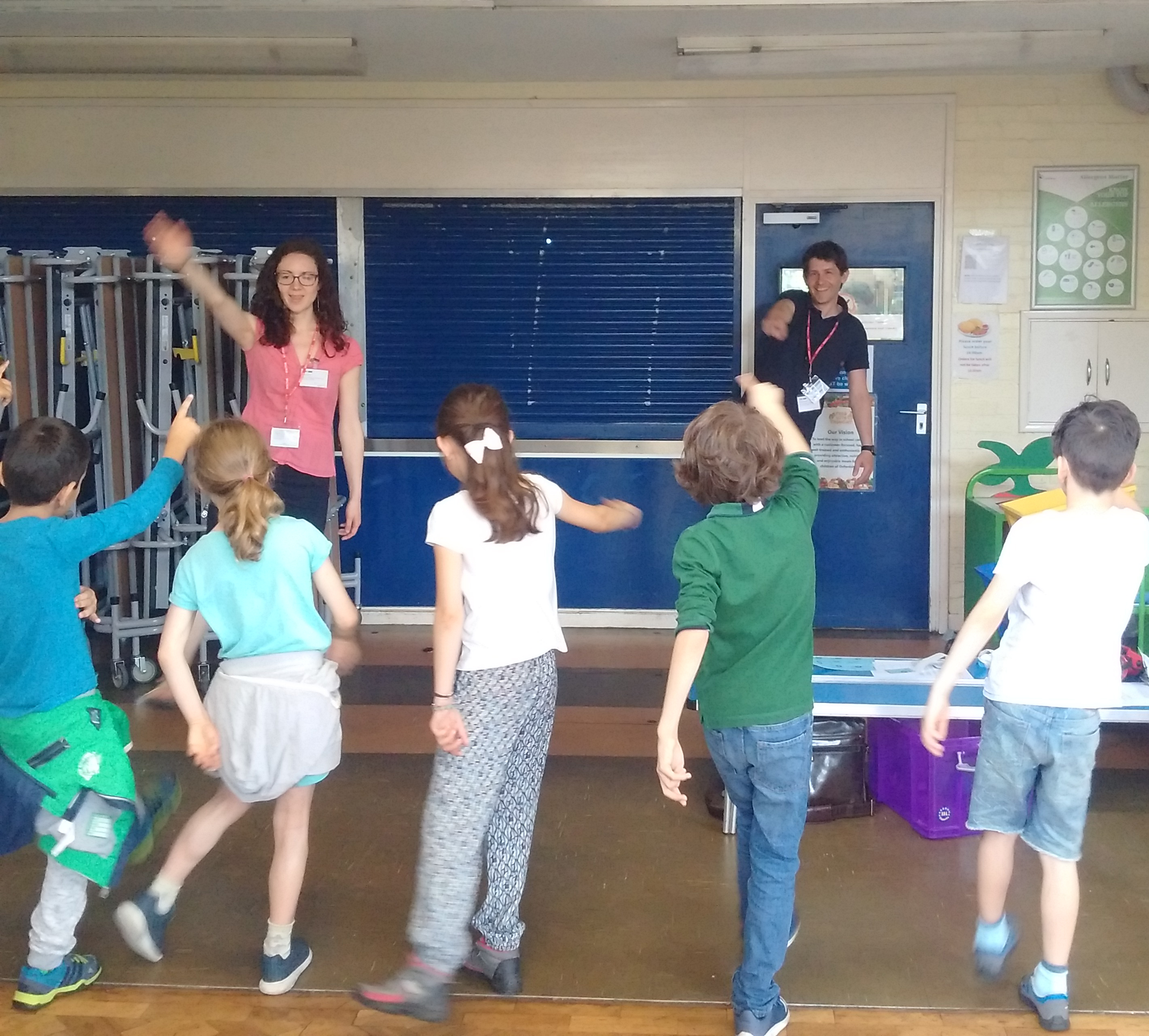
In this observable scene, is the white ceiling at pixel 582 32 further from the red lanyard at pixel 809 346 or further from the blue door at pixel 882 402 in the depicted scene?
the red lanyard at pixel 809 346

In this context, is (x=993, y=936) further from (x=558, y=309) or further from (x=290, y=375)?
(x=558, y=309)

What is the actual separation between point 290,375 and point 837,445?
10.0 feet

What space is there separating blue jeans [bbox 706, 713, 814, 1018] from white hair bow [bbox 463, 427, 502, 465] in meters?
0.76

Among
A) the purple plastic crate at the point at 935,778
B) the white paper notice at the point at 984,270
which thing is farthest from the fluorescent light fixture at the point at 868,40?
the purple plastic crate at the point at 935,778

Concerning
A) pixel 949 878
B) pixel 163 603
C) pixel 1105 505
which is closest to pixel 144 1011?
pixel 949 878

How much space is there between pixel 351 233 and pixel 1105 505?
4562mm

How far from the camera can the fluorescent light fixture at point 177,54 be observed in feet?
17.9

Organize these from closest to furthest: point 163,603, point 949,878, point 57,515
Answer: point 57,515, point 949,878, point 163,603

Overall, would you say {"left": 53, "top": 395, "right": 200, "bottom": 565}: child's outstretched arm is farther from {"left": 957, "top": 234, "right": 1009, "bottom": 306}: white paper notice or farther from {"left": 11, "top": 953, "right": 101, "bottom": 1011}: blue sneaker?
{"left": 957, "top": 234, "right": 1009, "bottom": 306}: white paper notice

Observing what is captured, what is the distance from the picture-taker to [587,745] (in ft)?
15.8

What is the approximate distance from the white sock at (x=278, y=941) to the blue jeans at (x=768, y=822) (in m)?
1.06

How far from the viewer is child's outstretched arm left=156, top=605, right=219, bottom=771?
8.99ft

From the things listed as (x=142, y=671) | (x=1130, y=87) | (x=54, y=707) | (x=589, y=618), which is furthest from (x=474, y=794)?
(x=1130, y=87)

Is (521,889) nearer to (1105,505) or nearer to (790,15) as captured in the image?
(1105,505)
